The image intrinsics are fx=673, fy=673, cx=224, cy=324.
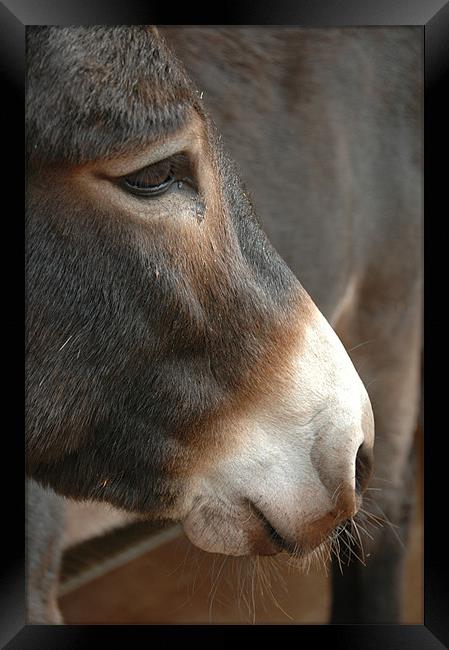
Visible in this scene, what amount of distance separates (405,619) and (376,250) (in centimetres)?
59

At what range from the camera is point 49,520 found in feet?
3.62

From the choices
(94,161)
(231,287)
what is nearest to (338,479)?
(231,287)

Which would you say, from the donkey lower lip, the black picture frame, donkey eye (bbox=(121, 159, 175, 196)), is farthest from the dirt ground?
donkey eye (bbox=(121, 159, 175, 196))

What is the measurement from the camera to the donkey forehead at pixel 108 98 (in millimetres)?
774

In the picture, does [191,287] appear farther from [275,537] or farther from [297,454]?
[275,537]

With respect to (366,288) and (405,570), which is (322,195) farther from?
(405,570)

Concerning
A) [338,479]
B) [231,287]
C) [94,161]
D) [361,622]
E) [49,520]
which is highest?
[94,161]

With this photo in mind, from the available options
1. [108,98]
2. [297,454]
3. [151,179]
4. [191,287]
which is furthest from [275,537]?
[108,98]

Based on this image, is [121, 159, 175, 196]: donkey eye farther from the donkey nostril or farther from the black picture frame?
the donkey nostril

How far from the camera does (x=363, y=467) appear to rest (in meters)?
0.94
